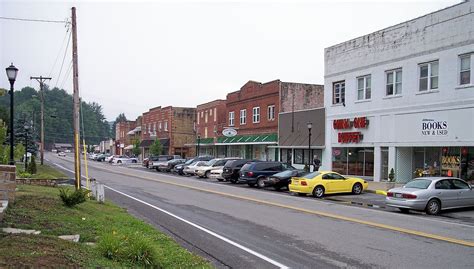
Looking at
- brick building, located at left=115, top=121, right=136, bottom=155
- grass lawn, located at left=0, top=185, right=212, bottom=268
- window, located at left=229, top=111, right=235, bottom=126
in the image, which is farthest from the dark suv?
brick building, located at left=115, top=121, right=136, bottom=155

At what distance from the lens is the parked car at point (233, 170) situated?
34562 millimetres

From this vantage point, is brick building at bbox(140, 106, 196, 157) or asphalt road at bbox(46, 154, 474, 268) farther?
brick building at bbox(140, 106, 196, 157)

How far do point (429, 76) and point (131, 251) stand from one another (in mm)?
23689

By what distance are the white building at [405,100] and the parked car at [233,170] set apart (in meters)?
6.86

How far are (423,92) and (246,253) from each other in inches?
825

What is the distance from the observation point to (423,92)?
26922 mm

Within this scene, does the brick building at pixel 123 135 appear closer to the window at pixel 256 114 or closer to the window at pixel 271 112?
the window at pixel 256 114

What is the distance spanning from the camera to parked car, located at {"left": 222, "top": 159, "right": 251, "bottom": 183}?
34.6 metres

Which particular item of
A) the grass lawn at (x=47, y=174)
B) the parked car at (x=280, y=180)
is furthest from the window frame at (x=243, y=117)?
the parked car at (x=280, y=180)

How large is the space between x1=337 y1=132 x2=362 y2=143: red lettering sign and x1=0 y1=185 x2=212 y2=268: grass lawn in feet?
69.4

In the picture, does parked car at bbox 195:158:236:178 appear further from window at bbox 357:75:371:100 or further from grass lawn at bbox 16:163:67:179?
window at bbox 357:75:371:100

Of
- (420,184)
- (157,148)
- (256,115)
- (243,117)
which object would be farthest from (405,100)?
(157,148)

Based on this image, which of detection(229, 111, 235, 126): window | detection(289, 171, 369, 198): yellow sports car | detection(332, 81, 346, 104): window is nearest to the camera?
detection(289, 171, 369, 198): yellow sports car

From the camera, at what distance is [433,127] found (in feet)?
85.5
